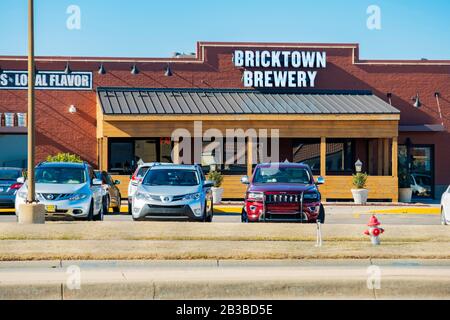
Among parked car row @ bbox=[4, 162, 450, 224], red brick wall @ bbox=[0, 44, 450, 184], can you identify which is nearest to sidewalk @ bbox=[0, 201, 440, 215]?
red brick wall @ bbox=[0, 44, 450, 184]

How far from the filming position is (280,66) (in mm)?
39094

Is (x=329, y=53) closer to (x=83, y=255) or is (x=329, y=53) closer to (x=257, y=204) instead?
(x=257, y=204)

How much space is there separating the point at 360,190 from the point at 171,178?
1405cm

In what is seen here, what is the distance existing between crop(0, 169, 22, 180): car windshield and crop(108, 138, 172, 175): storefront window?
386 inches

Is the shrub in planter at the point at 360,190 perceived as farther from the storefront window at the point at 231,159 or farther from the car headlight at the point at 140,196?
the car headlight at the point at 140,196

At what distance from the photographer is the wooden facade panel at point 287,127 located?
3534 cm

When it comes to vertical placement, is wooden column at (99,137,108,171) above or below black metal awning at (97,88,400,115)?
below

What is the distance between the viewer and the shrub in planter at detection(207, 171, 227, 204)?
34.1 metres

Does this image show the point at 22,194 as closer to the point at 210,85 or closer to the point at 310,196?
the point at 310,196

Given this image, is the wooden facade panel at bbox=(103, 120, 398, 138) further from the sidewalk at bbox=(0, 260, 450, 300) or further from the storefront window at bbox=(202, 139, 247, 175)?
the sidewalk at bbox=(0, 260, 450, 300)

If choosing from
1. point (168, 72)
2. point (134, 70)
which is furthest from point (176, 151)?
point (134, 70)

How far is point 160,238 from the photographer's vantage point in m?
17.3

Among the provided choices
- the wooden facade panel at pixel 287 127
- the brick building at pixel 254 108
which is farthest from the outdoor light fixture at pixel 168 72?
the wooden facade panel at pixel 287 127

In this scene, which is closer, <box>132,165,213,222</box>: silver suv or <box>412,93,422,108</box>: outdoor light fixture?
<box>132,165,213,222</box>: silver suv
